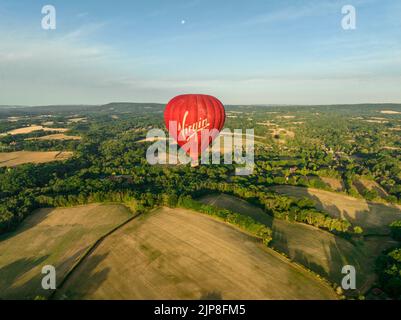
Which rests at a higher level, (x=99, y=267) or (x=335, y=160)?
(x=335, y=160)

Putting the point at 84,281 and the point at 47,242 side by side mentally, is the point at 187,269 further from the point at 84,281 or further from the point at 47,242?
the point at 47,242

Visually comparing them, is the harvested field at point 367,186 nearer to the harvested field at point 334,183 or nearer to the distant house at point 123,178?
the harvested field at point 334,183

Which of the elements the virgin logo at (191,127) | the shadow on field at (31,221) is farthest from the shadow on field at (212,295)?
the shadow on field at (31,221)

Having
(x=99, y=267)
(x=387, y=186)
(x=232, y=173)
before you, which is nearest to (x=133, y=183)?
(x=232, y=173)

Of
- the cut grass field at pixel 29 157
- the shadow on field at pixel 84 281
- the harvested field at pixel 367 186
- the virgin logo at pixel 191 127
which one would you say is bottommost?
the shadow on field at pixel 84 281

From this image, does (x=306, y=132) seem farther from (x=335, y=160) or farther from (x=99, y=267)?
(x=99, y=267)
